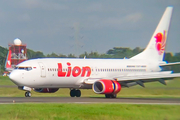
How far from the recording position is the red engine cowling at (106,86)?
3756 centimetres

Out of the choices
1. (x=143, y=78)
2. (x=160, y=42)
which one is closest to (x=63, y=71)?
(x=143, y=78)

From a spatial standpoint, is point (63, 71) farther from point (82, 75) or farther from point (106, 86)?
→ point (106, 86)

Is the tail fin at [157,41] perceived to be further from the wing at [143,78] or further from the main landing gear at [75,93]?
the main landing gear at [75,93]

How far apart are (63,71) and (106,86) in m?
4.55

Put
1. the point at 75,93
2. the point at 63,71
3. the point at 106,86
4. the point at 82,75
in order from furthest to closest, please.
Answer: the point at 75,93
the point at 82,75
the point at 63,71
the point at 106,86

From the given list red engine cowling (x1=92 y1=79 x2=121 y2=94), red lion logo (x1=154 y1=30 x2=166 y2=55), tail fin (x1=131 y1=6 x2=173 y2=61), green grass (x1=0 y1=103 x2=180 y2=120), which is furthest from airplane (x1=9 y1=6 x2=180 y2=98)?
green grass (x1=0 y1=103 x2=180 y2=120)

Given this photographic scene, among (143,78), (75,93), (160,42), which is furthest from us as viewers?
(160,42)

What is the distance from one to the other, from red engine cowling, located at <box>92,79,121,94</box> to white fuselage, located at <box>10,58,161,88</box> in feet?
6.54

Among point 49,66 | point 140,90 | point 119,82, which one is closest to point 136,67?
point 140,90

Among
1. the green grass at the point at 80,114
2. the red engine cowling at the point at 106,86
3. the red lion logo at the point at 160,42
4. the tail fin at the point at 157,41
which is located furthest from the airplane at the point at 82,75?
the green grass at the point at 80,114

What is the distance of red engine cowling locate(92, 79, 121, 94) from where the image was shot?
123 feet

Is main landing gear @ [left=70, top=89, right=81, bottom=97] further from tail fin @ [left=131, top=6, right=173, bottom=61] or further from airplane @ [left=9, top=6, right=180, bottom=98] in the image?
tail fin @ [left=131, top=6, right=173, bottom=61]

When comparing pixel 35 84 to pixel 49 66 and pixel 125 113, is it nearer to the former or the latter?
pixel 49 66

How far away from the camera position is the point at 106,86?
3762cm
